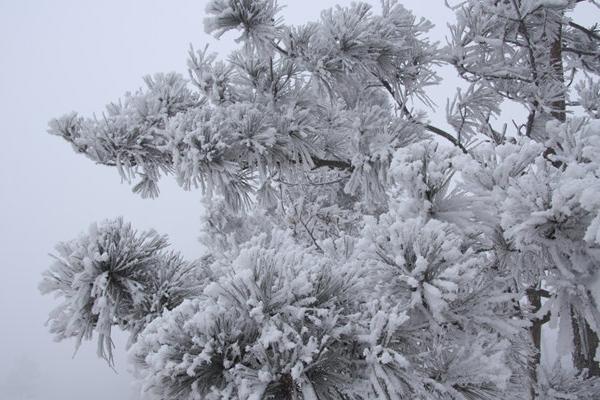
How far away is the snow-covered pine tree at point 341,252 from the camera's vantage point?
1.04 meters

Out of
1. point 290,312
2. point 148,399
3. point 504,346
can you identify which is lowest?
point 148,399

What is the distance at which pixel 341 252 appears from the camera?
1620 mm

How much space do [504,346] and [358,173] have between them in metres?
1.56

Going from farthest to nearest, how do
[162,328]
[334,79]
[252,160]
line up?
[334,79], [252,160], [162,328]

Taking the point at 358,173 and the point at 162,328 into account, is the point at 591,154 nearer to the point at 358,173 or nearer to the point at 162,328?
the point at 162,328

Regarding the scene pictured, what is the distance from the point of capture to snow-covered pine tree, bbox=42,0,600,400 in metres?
1.04

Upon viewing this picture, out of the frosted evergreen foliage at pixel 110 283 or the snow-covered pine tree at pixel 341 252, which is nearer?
the snow-covered pine tree at pixel 341 252

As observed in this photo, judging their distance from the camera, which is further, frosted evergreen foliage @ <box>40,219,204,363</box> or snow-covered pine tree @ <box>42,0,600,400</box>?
frosted evergreen foliage @ <box>40,219,204,363</box>

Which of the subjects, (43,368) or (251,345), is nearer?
(251,345)

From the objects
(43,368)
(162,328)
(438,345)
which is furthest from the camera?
(43,368)

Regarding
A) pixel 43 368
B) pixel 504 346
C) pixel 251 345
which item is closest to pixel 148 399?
pixel 251 345

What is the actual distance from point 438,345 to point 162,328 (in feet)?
2.63

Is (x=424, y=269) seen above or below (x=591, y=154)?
below

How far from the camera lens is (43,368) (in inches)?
2233
